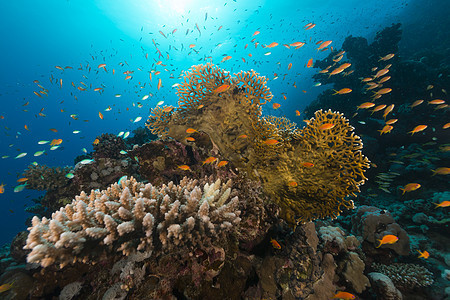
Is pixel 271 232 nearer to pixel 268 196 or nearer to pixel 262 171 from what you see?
pixel 268 196

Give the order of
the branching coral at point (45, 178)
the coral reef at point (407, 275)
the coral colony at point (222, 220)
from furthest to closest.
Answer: the branching coral at point (45, 178) → the coral reef at point (407, 275) → the coral colony at point (222, 220)

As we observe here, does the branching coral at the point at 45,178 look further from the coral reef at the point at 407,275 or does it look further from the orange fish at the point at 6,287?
the coral reef at the point at 407,275

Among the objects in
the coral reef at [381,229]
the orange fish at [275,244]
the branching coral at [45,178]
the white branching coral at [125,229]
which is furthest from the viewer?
the branching coral at [45,178]

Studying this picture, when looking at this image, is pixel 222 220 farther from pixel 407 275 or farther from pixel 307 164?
pixel 407 275

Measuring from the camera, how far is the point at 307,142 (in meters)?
4.02

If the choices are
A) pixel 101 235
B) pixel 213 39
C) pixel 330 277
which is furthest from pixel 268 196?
pixel 213 39

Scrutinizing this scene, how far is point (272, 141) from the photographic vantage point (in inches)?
159

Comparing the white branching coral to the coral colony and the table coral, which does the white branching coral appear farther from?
the table coral

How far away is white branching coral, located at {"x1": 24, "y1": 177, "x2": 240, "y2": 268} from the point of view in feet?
6.74

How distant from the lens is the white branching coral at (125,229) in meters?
2.05

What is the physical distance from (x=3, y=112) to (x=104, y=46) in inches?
1863

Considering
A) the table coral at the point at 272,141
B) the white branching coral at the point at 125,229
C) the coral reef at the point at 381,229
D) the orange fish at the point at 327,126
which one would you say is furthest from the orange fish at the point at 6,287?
the coral reef at the point at 381,229

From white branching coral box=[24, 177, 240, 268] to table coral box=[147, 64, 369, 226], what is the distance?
1990mm

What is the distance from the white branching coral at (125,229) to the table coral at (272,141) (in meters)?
1.99
